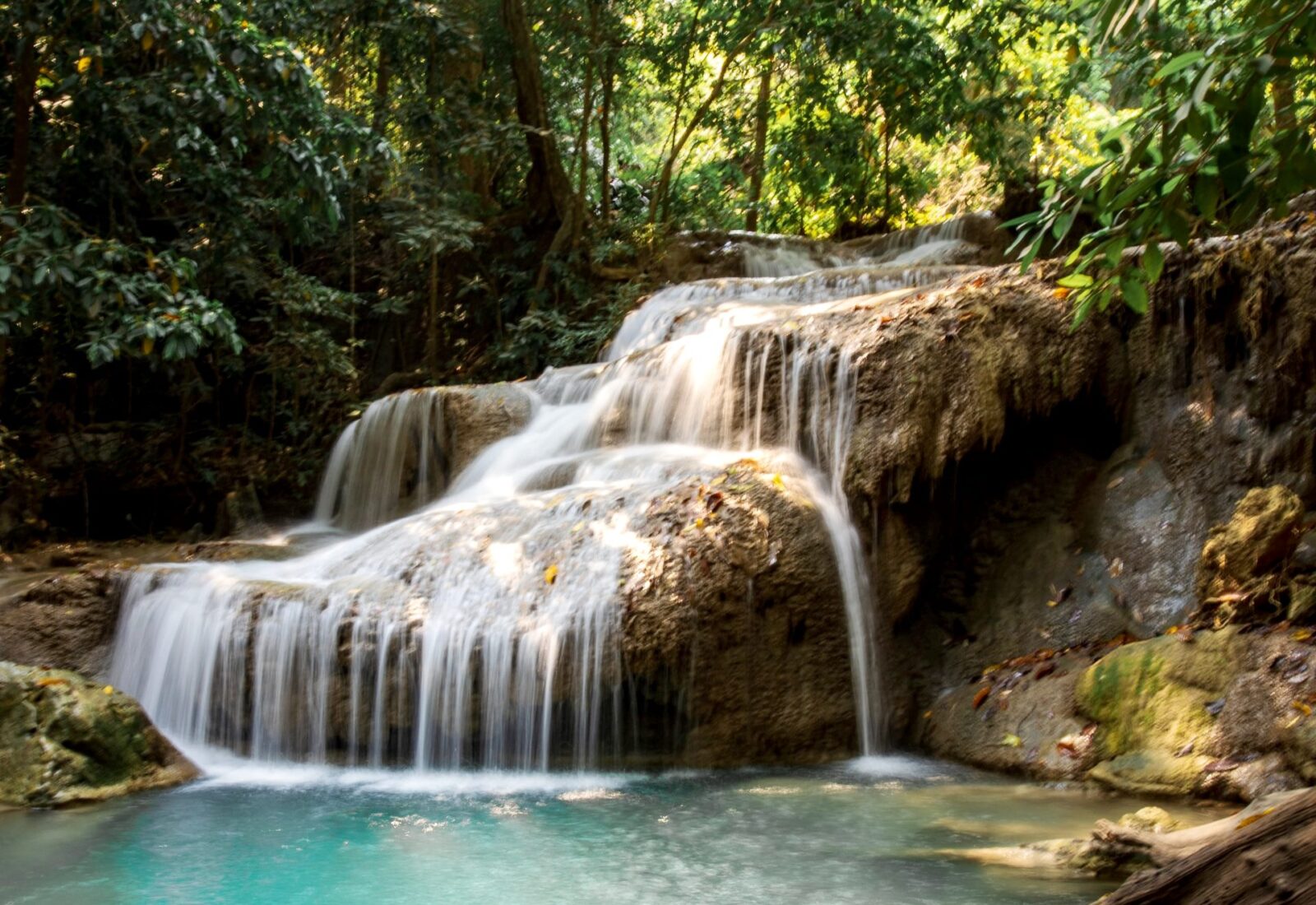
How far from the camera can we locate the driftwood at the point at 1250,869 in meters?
2.60

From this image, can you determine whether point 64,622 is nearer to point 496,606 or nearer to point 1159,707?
point 496,606

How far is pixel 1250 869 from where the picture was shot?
270cm

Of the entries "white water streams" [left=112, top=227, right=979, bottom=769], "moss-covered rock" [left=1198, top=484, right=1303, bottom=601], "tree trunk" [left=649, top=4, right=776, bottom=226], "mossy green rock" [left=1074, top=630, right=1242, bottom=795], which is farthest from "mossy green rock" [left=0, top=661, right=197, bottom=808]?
"tree trunk" [left=649, top=4, right=776, bottom=226]

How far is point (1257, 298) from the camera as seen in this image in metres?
7.07

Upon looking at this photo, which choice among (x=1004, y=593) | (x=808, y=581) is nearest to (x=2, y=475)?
(x=808, y=581)

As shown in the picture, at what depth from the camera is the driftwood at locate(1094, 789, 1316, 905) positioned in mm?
2604

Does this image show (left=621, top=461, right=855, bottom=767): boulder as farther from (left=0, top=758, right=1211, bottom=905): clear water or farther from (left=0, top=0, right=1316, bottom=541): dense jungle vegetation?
(left=0, top=0, right=1316, bottom=541): dense jungle vegetation

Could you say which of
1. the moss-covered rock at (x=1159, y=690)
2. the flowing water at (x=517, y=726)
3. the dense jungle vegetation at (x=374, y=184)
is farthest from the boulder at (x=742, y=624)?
the dense jungle vegetation at (x=374, y=184)

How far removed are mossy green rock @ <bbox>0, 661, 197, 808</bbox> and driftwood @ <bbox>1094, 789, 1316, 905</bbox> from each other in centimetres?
531

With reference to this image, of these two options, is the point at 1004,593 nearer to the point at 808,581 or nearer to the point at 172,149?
the point at 808,581

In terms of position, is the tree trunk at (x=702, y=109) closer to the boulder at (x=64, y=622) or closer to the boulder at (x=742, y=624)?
the boulder at (x=742, y=624)

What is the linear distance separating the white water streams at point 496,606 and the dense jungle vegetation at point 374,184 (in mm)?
2047

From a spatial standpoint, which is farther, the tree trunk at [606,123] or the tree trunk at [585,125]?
the tree trunk at [606,123]

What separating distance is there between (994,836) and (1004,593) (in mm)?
2739
